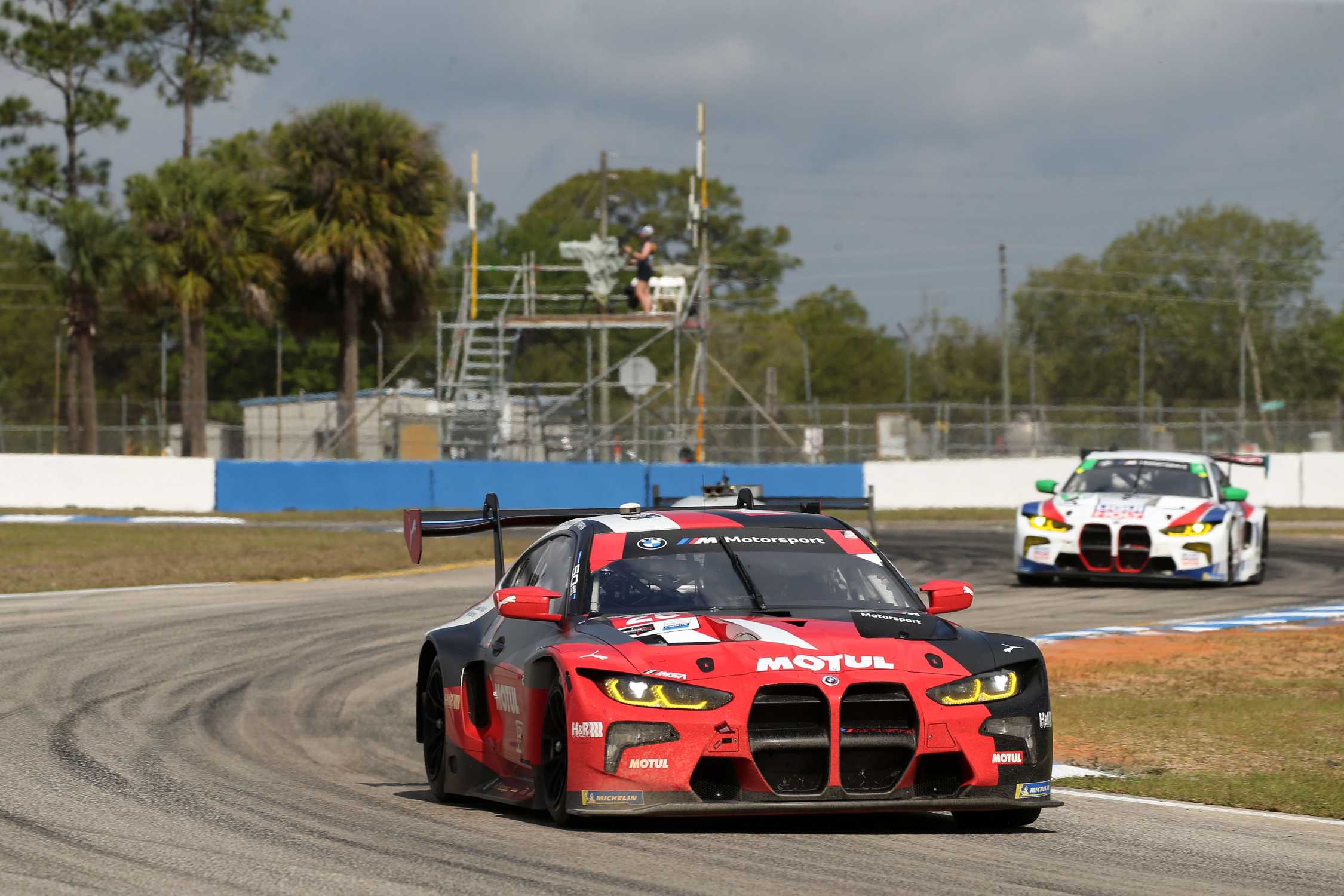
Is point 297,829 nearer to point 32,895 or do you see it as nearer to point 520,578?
point 32,895

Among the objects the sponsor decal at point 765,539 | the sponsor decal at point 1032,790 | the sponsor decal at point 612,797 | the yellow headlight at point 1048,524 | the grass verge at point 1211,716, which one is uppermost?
the sponsor decal at point 765,539

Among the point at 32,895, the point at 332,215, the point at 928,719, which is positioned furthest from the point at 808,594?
the point at 332,215

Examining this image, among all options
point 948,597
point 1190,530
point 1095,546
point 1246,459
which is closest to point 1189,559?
point 1190,530

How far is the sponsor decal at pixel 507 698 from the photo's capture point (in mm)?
7566

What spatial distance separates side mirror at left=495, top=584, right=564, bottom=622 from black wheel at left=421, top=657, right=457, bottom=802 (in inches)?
45.9

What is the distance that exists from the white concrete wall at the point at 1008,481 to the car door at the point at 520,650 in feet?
117

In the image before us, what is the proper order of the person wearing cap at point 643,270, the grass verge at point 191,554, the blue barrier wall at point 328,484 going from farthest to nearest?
1. the person wearing cap at point 643,270
2. the blue barrier wall at point 328,484
3. the grass verge at point 191,554

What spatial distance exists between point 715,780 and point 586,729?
19.8 inches

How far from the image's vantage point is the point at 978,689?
22.8ft

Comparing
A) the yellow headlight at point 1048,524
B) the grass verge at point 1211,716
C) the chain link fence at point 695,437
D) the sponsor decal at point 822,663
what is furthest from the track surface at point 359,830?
the chain link fence at point 695,437

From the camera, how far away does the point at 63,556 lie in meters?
25.0

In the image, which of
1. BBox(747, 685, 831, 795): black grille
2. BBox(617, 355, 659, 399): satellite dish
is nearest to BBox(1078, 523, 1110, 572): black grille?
BBox(747, 685, 831, 795): black grille

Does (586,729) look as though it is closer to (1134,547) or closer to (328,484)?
(1134,547)

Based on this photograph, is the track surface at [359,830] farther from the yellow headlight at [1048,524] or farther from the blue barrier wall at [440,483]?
the blue barrier wall at [440,483]
